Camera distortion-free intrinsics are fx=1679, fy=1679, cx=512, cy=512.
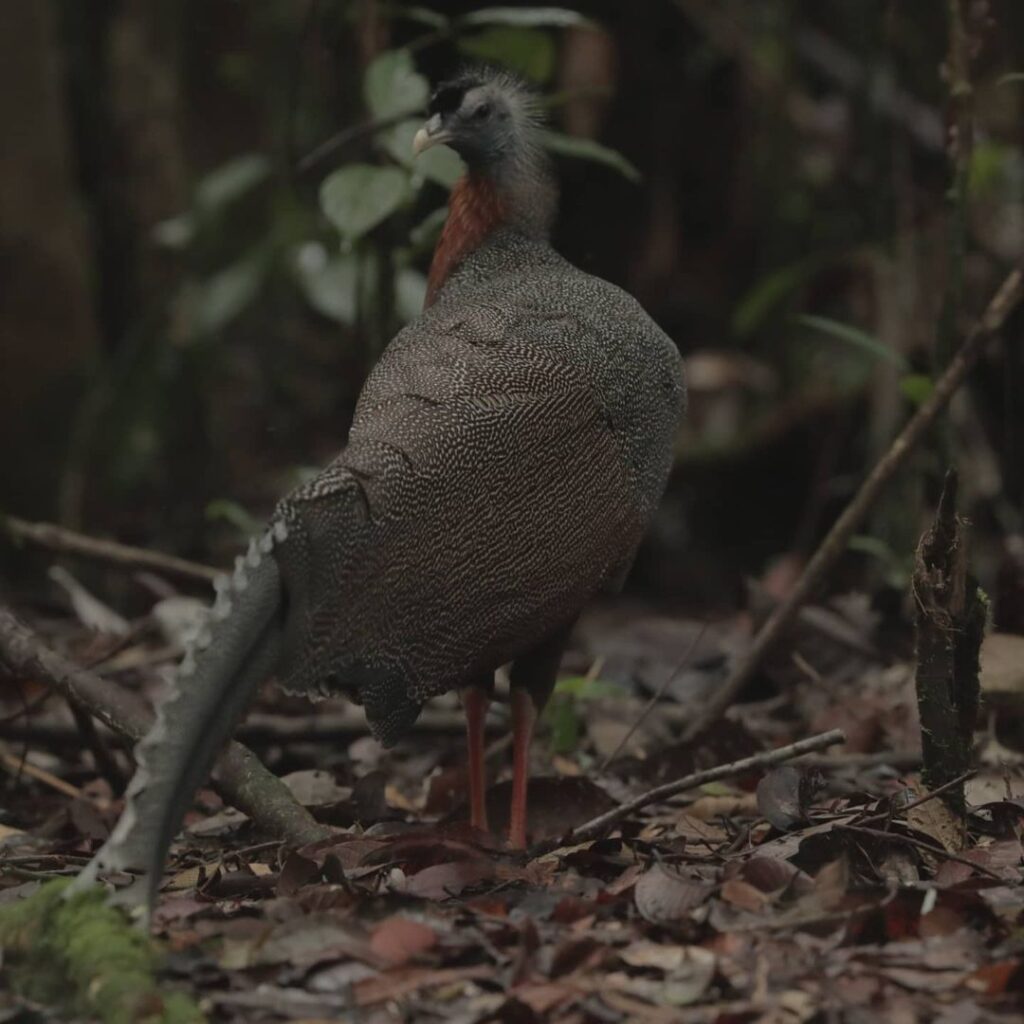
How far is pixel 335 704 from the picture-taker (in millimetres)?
5414

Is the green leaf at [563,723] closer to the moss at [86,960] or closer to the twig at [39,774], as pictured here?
the twig at [39,774]

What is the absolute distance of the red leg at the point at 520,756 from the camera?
3.98m

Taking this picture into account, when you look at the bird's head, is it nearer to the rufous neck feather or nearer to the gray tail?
the rufous neck feather

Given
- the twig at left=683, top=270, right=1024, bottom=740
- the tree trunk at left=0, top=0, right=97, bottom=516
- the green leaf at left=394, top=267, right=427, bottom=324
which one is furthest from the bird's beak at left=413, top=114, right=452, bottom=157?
the tree trunk at left=0, top=0, right=97, bottom=516

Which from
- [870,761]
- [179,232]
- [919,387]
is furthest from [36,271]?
[870,761]

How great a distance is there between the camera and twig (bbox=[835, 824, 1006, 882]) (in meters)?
3.07

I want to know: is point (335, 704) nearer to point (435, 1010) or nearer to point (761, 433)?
point (435, 1010)

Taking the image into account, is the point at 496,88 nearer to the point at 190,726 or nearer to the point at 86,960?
the point at 190,726

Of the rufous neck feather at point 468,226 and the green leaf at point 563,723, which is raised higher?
the rufous neck feather at point 468,226

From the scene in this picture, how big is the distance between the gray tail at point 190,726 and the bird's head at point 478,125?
6.44ft

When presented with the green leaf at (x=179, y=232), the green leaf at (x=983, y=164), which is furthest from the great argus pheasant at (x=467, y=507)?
the green leaf at (x=179, y=232)

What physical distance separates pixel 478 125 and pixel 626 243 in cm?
446

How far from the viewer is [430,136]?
14.5 ft

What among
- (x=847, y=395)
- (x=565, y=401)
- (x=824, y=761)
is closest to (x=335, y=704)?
(x=824, y=761)
